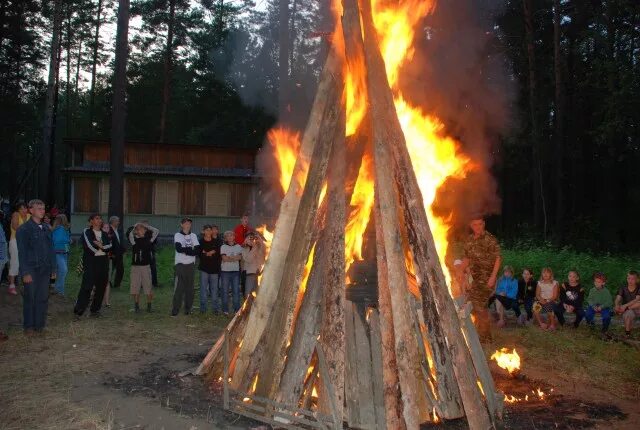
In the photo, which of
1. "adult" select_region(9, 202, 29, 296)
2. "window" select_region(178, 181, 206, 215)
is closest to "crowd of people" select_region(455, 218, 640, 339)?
"adult" select_region(9, 202, 29, 296)

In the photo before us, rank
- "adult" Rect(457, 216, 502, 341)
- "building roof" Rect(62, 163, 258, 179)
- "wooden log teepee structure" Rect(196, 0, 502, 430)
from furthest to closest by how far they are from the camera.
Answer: "building roof" Rect(62, 163, 258, 179)
"adult" Rect(457, 216, 502, 341)
"wooden log teepee structure" Rect(196, 0, 502, 430)

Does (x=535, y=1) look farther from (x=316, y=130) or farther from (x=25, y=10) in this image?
(x=25, y=10)

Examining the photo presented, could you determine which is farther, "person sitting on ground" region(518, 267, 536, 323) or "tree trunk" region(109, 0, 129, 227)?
"tree trunk" region(109, 0, 129, 227)

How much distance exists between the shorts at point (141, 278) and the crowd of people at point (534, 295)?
18.2 ft

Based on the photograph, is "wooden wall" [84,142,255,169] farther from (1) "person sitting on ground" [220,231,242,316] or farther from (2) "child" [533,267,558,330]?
(2) "child" [533,267,558,330]

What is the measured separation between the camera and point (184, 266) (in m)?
9.97

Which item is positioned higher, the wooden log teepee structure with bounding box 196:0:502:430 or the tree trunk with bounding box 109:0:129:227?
the tree trunk with bounding box 109:0:129:227

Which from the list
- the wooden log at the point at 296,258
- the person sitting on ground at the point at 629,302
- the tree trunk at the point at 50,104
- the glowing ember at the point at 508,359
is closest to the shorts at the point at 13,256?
the wooden log at the point at 296,258

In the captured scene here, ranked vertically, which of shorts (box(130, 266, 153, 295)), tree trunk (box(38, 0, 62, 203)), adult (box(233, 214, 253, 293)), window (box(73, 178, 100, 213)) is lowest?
shorts (box(130, 266, 153, 295))

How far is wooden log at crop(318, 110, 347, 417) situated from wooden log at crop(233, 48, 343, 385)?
0.17 metres

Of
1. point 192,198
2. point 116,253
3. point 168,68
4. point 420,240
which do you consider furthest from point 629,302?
point 168,68

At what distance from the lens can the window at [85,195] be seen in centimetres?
2403

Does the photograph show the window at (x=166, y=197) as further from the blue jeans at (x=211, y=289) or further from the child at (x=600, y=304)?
the child at (x=600, y=304)

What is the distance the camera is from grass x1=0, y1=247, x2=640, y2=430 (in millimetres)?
4812
